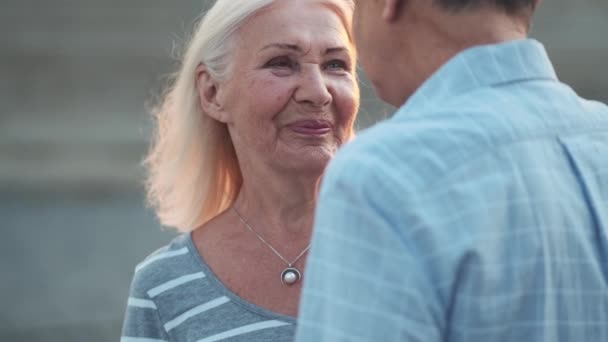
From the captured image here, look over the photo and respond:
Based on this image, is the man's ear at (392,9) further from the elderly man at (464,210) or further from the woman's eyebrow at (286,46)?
the woman's eyebrow at (286,46)

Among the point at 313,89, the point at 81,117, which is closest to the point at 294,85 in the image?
the point at 313,89

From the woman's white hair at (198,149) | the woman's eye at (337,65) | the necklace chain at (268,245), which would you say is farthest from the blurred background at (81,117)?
the woman's eye at (337,65)

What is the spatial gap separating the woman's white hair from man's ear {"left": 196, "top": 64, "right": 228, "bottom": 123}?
0.07ft

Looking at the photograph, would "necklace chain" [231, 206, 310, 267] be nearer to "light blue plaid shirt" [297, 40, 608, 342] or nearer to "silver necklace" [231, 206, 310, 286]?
"silver necklace" [231, 206, 310, 286]

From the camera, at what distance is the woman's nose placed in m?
2.80

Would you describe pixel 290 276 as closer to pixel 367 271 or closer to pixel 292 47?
pixel 292 47

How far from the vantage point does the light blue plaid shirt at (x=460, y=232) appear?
139 centimetres

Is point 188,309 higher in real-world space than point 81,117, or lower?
Result: lower

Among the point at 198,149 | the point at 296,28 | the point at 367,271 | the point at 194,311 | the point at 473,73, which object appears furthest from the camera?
the point at 198,149

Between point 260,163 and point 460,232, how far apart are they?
59.6 inches

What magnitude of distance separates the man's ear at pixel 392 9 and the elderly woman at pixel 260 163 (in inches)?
48.0

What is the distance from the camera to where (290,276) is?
2.74 meters

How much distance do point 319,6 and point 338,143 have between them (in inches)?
13.6

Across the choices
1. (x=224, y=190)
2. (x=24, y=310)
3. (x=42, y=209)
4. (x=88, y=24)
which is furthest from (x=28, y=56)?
(x=224, y=190)
